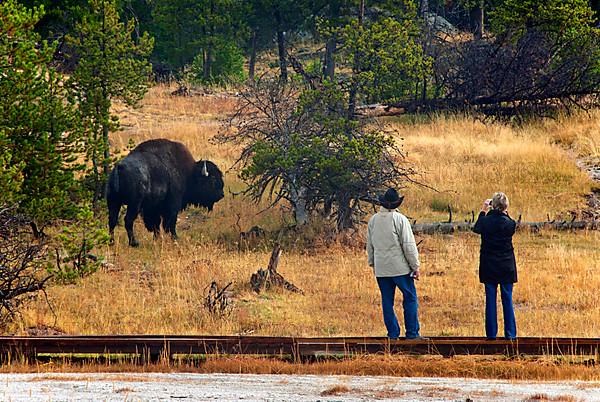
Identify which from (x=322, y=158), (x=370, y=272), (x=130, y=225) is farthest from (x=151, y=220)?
(x=370, y=272)

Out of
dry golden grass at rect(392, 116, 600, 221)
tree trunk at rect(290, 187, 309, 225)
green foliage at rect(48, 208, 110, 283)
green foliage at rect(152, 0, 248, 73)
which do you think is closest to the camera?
green foliage at rect(48, 208, 110, 283)

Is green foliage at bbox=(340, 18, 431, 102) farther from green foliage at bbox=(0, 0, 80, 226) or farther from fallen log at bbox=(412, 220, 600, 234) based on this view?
green foliage at bbox=(0, 0, 80, 226)

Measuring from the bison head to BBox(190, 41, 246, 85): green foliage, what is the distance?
2270 centimetres

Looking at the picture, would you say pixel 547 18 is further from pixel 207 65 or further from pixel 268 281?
pixel 268 281

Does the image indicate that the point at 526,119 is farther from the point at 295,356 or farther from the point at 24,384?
the point at 24,384

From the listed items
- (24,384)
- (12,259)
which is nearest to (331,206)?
(12,259)

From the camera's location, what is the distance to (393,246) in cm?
1116

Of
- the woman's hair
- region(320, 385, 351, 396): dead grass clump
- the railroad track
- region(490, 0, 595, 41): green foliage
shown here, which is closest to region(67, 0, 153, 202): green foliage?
the railroad track

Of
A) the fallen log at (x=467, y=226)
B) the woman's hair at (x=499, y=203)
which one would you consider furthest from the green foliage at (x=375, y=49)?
the woman's hair at (x=499, y=203)

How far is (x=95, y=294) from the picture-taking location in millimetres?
15828

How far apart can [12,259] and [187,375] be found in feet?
14.2

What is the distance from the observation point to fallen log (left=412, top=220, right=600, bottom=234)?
2139 cm

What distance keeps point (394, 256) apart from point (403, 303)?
548 millimetres

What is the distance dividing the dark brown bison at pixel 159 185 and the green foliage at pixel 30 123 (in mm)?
4801
